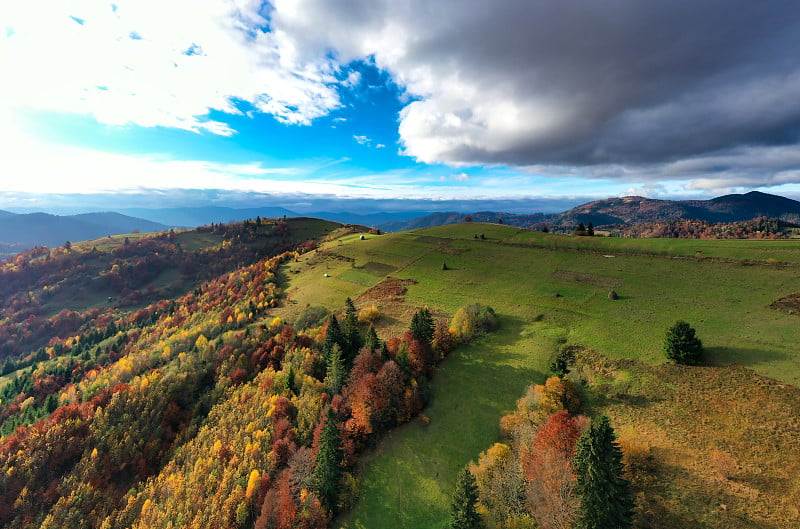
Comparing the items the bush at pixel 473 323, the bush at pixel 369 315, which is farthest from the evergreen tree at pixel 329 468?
the bush at pixel 369 315

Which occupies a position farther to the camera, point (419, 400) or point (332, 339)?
point (332, 339)

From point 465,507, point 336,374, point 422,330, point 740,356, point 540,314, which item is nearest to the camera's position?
point 465,507

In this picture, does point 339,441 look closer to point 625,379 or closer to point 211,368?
point 625,379

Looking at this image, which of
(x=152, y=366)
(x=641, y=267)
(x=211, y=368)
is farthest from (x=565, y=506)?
(x=152, y=366)

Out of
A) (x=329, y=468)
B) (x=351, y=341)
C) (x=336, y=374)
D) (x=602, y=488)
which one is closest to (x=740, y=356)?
(x=602, y=488)

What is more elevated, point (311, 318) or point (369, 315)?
point (369, 315)

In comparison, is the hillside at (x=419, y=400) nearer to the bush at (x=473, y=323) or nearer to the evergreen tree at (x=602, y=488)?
the bush at (x=473, y=323)

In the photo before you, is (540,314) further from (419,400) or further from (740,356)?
(419,400)
